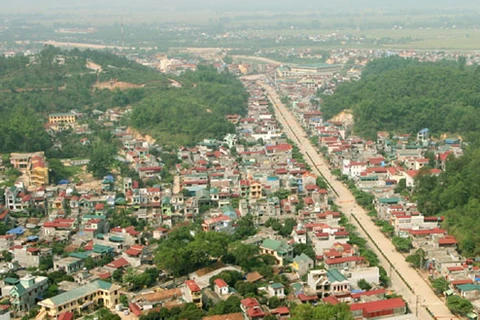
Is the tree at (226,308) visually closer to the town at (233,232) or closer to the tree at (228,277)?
the town at (233,232)

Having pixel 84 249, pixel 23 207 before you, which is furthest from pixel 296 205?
pixel 23 207

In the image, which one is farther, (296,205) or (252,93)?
(252,93)

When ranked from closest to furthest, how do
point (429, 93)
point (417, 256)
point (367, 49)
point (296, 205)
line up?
point (417, 256)
point (296, 205)
point (429, 93)
point (367, 49)

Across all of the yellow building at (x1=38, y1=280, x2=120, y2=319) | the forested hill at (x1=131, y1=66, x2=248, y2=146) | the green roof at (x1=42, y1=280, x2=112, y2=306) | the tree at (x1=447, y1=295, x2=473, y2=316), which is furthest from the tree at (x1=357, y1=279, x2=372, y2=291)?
the forested hill at (x1=131, y1=66, x2=248, y2=146)

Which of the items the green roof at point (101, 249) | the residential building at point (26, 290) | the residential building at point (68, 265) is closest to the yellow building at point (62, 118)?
the green roof at point (101, 249)

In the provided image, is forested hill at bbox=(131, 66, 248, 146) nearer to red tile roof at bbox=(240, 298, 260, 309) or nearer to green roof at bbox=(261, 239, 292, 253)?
green roof at bbox=(261, 239, 292, 253)

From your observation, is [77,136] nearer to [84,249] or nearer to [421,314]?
[84,249]

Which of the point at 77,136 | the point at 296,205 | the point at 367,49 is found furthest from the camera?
the point at 367,49
